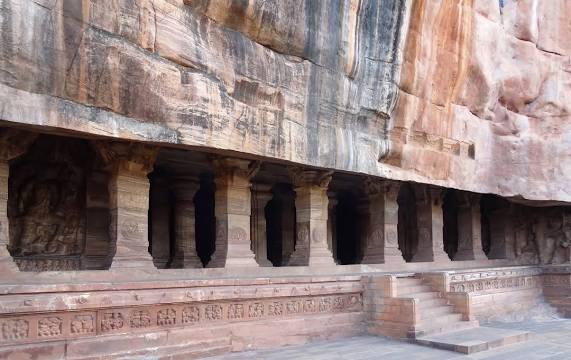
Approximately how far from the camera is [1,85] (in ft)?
22.2

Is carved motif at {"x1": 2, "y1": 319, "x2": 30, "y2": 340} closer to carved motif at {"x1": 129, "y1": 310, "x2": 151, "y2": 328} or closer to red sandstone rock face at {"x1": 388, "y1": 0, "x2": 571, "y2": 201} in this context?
carved motif at {"x1": 129, "y1": 310, "x2": 151, "y2": 328}

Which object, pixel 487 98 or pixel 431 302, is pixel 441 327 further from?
pixel 487 98

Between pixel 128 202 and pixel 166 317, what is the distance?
2.10 meters

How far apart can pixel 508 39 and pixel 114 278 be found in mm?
13143

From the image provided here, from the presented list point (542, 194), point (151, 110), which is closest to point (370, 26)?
point (151, 110)

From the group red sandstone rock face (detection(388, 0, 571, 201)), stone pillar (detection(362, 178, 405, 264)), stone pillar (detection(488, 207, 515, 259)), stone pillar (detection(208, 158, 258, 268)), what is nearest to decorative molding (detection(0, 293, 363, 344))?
stone pillar (detection(208, 158, 258, 268))

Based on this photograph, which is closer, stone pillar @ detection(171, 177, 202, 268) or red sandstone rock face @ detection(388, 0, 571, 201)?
stone pillar @ detection(171, 177, 202, 268)

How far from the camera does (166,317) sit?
822 centimetres

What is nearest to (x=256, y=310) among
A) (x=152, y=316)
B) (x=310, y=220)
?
(x=152, y=316)

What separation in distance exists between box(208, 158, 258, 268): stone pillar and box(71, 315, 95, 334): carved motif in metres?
3.32

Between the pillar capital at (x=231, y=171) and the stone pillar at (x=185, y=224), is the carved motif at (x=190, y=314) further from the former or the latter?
the stone pillar at (x=185, y=224)

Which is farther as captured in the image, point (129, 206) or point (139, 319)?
point (129, 206)

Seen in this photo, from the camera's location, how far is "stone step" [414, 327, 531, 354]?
918 cm

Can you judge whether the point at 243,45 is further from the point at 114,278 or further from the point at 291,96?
the point at 114,278
